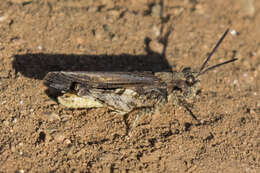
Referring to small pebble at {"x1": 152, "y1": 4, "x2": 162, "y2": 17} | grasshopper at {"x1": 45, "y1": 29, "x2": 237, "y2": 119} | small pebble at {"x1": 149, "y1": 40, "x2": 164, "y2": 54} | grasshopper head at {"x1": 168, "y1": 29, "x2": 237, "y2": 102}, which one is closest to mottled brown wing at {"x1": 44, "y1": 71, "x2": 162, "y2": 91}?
grasshopper at {"x1": 45, "y1": 29, "x2": 237, "y2": 119}

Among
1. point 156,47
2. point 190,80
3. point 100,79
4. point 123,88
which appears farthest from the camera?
point 156,47

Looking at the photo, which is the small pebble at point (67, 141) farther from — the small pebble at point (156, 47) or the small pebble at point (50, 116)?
the small pebble at point (156, 47)

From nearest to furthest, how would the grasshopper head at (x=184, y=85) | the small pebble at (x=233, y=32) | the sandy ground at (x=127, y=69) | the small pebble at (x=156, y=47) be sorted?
1. the sandy ground at (x=127, y=69)
2. the grasshopper head at (x=184, y=85)
3. the small pebble at (x=156, y=47)
4. the small pebble at (x=233, y=32)

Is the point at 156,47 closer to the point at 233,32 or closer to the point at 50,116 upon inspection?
Answer: the point at 233,32

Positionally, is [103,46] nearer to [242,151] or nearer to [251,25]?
[242,151]

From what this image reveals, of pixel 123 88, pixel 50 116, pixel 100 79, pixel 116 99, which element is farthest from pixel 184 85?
pixel 50 116

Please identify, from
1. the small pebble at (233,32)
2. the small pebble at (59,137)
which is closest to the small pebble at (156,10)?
the small pebble at (233,32)
